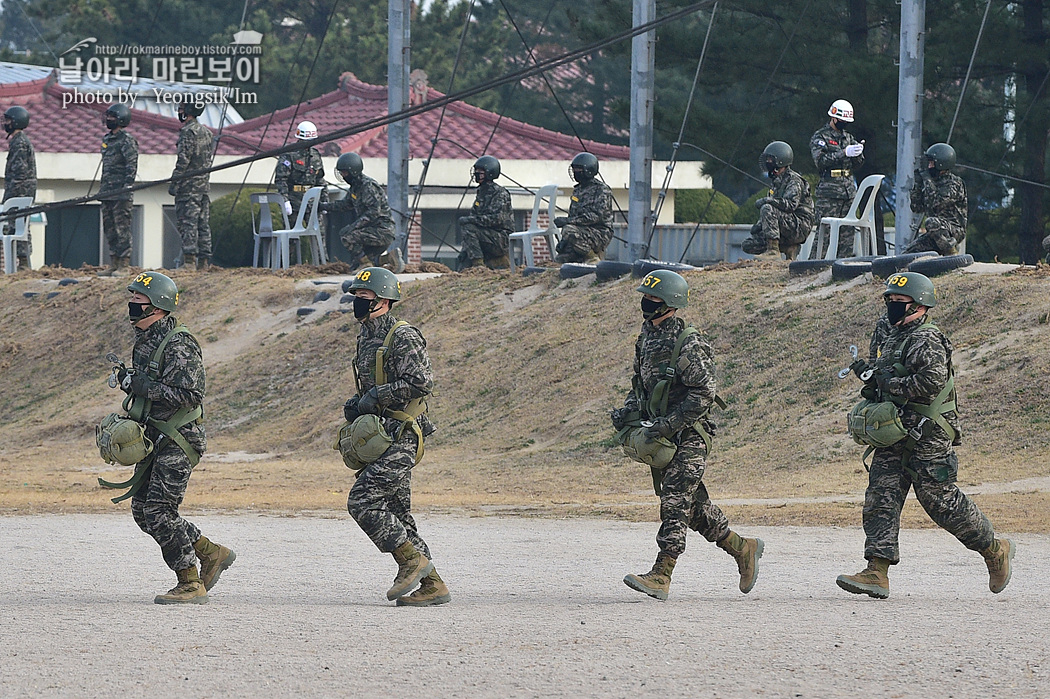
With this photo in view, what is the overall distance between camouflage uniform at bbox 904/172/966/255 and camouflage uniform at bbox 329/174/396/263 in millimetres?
7420

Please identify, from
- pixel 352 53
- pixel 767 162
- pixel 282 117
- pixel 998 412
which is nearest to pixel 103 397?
pixel 767 162

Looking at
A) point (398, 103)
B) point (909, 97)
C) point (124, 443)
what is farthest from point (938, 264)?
point (124, 443)

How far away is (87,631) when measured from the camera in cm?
790

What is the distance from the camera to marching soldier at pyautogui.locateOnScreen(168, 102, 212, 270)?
2367 centimetres

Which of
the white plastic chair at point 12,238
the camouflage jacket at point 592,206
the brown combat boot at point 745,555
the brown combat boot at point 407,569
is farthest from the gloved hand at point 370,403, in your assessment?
the white plastic chair at point 12,238

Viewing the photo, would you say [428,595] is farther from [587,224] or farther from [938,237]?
[587,224]

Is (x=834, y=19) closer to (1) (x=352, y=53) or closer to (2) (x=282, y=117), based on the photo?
(2) (x=282, y=117)

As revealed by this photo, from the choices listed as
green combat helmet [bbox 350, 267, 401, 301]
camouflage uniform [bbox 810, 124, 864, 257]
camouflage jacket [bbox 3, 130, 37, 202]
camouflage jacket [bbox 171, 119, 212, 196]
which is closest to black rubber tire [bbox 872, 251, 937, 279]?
camouflage uniform [bbox 810, 124, 864, 257]

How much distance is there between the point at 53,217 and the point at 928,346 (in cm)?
2835

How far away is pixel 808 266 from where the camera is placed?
19.7 metres

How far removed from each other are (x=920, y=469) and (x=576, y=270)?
13.4m

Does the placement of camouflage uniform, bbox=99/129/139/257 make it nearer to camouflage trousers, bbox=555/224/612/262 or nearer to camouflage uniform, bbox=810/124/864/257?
camouflage trousers, bbox=555/224/612/262

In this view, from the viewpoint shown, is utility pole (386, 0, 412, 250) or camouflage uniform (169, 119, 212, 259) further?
utility pole (386, 0, 412, 250)

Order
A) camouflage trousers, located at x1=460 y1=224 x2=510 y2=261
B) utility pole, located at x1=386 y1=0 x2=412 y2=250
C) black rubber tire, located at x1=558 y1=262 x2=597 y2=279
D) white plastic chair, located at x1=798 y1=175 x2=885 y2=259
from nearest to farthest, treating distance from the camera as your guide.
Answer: white plastic chair, located at x1=798 y1=175 x2=885 y2=259 → black rubber tire, located at x1=558 y1=262 x2=597 y2=279 → camouflage trousers, located at x1=460 y1=224 x2=510 y2=261 → utility pole, located at x1=386 y1=0 x2=412 y2=250
